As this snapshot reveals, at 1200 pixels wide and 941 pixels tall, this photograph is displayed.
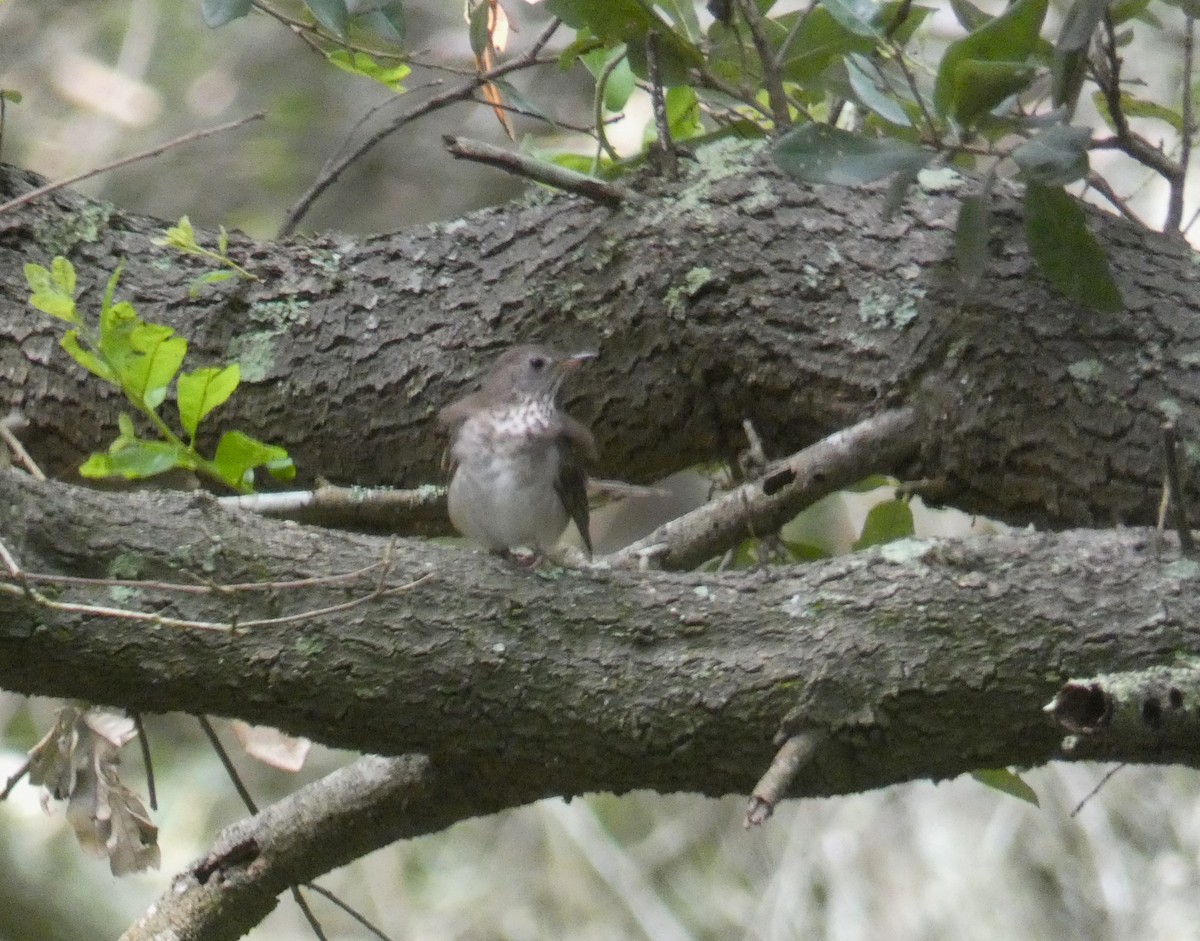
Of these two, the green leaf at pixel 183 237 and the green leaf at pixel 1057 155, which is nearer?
the green leaf at pixel 1057 155

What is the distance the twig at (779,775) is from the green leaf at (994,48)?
1.17 meters

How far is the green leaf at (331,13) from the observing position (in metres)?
2.82

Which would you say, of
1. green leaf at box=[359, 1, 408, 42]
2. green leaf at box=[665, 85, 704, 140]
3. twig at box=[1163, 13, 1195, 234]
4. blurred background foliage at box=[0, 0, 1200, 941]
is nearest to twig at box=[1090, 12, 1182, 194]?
twig at box=[1163, 13, 1195, 234]

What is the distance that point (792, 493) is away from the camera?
2.96 metres

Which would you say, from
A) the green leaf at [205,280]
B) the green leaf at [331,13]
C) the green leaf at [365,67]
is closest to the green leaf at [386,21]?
the green leaf at [365,67]

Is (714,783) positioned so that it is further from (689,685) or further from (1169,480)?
(1169,480)

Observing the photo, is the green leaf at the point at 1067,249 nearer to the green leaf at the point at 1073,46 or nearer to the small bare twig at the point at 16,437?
the green leaf at the point at 1073,46

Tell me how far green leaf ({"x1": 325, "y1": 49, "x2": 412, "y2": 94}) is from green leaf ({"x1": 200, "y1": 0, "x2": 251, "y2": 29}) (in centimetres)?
56

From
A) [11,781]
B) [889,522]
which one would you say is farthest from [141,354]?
[889,522]

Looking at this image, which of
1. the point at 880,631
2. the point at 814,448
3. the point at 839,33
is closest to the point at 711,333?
the point at 814,448

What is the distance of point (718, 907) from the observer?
17.8 ft

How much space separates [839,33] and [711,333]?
0.71 metres

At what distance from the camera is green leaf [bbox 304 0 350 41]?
111 inches

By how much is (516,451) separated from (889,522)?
2.84 ft
